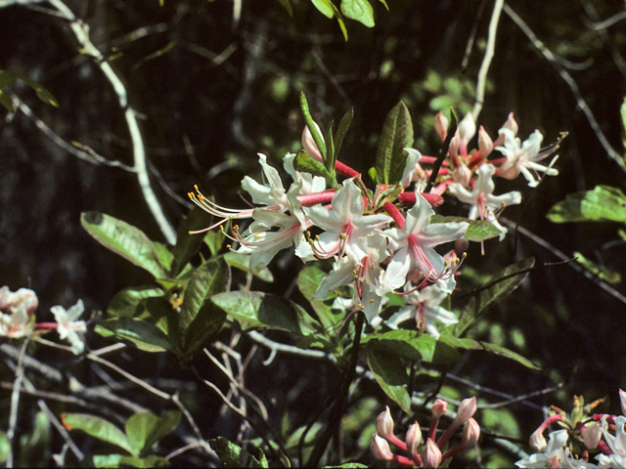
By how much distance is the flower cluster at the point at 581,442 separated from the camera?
0.72m

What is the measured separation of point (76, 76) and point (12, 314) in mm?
1288

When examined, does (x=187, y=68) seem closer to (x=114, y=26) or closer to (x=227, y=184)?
(x=114, y=26)

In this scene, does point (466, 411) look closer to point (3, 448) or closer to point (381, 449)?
point (381, 449)

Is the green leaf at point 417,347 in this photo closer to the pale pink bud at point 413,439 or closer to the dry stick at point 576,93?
the pale pink bud at point 413,439

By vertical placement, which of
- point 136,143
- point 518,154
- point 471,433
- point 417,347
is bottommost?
point 471,433

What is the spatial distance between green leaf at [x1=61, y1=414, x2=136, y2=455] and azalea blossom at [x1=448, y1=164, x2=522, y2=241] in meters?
0.90

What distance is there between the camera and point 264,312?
0.82 meters

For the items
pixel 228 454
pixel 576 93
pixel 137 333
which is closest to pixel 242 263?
pixel 137 333

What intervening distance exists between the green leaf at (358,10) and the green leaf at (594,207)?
617 millimetres

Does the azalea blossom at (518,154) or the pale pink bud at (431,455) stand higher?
the azalea blossom at (518,154)

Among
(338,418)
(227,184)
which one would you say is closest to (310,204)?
(338,418)

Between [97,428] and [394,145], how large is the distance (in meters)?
0.91

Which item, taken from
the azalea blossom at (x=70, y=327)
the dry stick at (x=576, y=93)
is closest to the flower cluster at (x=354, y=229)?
the azalea blossom at (x=70, y=327)

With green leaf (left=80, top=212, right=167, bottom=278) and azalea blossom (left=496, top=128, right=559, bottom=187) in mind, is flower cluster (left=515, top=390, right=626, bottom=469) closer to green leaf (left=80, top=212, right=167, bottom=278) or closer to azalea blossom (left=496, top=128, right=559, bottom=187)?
azalea blossom (left=496, top=128, right=559, bottom=187)
